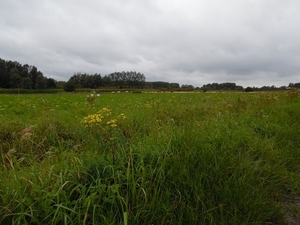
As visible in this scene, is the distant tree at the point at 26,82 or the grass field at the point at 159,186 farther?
the distant tree at the point at 26,82

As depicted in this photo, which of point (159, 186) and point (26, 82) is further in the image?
point (26, 82)

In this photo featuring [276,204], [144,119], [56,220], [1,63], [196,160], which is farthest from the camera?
[1,63]

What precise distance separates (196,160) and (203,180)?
0.26 meters

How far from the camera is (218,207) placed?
1.76m

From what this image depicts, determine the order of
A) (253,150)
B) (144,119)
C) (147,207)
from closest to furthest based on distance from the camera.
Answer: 1. (147,207)
2. (253,150)
3. (144,119)

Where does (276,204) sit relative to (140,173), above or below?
below

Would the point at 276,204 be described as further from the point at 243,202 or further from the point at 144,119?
the point at 144,119

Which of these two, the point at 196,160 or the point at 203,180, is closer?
the point at 203,180

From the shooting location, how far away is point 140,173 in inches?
75.4

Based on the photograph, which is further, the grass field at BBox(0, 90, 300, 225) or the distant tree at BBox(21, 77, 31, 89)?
the distant tree at BBox(21, 77, 31, 89)

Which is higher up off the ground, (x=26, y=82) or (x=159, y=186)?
(x=26, y=82)

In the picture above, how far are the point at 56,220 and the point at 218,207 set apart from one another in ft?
4.52

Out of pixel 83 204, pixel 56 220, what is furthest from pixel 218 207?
pixel 56 220

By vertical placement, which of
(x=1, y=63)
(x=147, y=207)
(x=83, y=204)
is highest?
(x=1, y=63)
